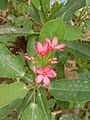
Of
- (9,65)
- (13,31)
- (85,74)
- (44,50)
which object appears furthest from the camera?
(85,74)

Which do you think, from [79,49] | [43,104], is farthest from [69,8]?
[43,104]

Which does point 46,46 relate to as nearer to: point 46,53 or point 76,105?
point 46,53

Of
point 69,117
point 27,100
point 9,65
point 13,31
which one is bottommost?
point 69,117

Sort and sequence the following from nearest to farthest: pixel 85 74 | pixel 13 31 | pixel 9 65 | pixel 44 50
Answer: pixel 44 50, pixel 9 65, pixel 13 31, pixel 85 74

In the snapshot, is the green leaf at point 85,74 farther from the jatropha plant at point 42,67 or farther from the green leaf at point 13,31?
the green leaf at point 13,31

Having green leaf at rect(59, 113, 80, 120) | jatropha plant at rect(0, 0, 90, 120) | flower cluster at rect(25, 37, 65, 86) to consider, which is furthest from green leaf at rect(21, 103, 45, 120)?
green leaf at rect(59, 113, 80, 120)

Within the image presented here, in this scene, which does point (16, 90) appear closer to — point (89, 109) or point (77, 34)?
point (77, 34)

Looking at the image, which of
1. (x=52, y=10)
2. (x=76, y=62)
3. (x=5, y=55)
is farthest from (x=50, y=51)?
(x=76, y=62)
